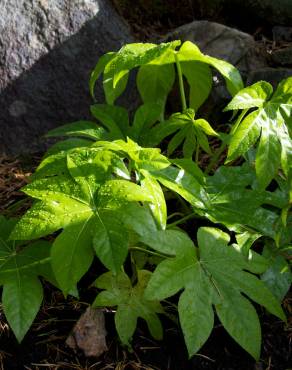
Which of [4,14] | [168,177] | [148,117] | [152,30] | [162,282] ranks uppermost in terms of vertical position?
[4,14]

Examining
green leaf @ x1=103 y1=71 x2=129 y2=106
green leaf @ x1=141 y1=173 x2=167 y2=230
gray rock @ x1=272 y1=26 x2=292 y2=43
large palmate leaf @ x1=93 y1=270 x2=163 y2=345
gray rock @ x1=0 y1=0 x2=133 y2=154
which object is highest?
gray rock @ x1=0 y1=0 x2=133 y2=154

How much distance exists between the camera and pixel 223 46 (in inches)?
116

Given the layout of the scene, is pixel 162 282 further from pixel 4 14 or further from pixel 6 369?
pixel 4 14

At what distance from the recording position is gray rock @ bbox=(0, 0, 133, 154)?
2.76 meters

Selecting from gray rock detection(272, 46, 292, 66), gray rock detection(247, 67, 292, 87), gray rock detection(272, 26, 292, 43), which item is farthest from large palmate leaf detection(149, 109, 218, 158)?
gray rock detection(272, 26, 292, 43)

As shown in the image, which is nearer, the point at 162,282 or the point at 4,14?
the point at 162,282

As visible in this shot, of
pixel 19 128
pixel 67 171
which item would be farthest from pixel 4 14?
pixel 67 171

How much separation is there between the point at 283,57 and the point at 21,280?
1967mm

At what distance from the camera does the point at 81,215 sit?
5.27ft

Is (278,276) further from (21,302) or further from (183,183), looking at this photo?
(21,302)

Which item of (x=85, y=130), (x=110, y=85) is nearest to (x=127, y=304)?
(x=85, y=130)

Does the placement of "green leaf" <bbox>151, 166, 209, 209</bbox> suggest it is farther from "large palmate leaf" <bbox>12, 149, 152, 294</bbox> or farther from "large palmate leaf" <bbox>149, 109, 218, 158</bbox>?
"large palmate leaf" <bbox>149, 109, 218, 158</bbox>

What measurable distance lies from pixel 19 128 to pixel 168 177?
1288 millimetres

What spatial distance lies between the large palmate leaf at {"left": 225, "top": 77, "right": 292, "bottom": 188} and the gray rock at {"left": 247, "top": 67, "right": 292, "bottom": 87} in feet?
2.99
